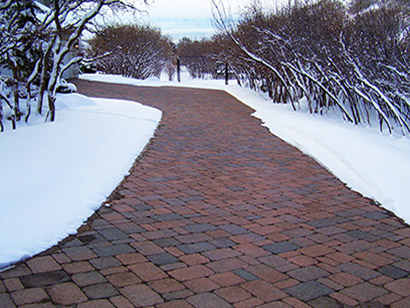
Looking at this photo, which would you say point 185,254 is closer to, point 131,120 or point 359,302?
point 359,302

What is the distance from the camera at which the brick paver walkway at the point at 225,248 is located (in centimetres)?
328

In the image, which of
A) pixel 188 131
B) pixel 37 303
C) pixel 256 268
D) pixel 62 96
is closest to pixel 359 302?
pixel 256 268

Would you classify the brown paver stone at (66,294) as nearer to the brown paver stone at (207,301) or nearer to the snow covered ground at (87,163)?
the snow covered ground at (87,163)

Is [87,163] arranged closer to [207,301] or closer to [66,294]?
[66,294]

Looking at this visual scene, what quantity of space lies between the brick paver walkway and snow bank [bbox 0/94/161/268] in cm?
18

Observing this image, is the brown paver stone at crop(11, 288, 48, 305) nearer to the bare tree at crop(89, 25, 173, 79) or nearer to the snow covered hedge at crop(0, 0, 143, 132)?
the snow covered hedge at crop(0, 0, 143, 132)

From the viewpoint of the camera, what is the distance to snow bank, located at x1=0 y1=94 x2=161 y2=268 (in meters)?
4.21

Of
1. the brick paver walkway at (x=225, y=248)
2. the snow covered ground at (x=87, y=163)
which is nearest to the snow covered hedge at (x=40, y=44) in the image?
the snow covered ground at (x=87, y=163)

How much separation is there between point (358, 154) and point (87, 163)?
3898mm

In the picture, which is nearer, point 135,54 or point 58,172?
point 58,172

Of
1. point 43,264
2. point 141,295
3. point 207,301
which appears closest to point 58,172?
point 43,264

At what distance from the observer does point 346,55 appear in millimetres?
10438

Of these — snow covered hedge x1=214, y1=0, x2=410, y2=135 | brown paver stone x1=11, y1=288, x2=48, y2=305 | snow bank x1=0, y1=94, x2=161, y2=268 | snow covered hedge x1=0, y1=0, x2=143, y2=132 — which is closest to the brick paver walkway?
brown paver stone x1=11, y1=288, x2=48, y2=305

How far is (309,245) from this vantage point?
4.25 metres
